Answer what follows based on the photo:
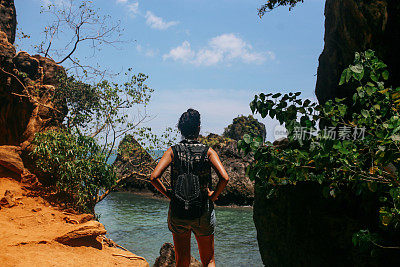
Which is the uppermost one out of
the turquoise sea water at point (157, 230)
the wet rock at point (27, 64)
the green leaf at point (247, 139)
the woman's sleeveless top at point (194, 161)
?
the wet rock at point (27, 64)

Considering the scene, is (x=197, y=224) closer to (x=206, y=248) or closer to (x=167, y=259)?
(x=206, y=248)

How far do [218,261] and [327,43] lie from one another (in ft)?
22.6

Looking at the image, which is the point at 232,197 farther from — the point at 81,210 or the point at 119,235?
the point at 81,210

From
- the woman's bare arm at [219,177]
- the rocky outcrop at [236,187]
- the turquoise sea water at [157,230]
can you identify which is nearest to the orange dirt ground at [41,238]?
the turquoise sea water at [157,230]

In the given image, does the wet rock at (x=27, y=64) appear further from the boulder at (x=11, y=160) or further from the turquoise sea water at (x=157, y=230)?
the turquoise sea water at (x=157, y=230)

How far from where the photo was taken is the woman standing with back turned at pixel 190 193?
12.6ft

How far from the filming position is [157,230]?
1325 cm

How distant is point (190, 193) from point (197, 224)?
15.3 inches

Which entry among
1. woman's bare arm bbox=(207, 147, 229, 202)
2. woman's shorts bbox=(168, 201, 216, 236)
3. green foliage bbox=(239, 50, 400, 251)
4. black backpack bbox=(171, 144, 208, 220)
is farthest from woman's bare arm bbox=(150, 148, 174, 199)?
green foliage bbox=(239, 50, 400, 251)

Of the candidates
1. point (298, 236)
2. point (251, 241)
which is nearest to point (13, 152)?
point (251, 241)

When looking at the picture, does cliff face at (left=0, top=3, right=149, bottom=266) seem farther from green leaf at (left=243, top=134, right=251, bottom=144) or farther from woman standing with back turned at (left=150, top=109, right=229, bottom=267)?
green leaf at (left=243, top=134, right=251, bottom=144)

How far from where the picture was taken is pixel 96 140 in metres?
10.7

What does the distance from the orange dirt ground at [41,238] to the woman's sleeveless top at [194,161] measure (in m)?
4.18

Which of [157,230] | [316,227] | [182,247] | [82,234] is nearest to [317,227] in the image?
[316,227]
